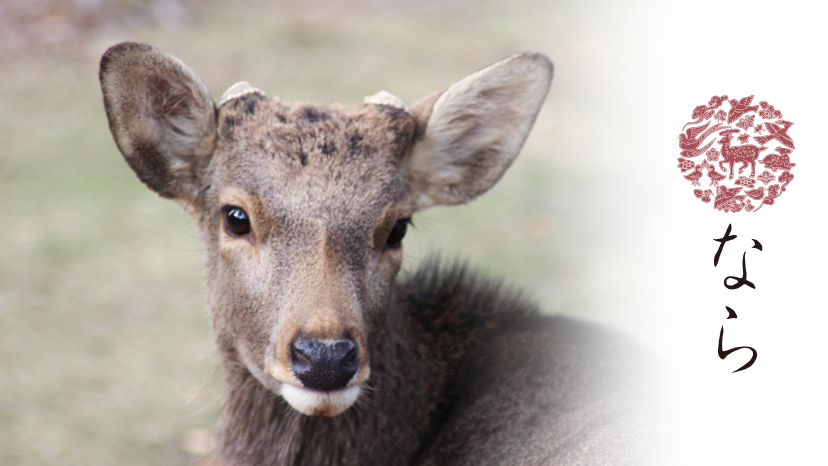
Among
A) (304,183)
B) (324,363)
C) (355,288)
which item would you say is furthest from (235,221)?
(324,363)

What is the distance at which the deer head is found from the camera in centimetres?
310

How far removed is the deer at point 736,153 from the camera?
3.99m

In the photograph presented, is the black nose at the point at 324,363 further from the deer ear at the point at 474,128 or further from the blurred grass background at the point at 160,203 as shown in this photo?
the blurred grass background at the point at 160,203

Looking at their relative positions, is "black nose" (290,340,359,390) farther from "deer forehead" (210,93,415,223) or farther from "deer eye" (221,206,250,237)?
"deer eye" (221,206,250,237)

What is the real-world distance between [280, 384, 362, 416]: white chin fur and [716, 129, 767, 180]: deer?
2.24m

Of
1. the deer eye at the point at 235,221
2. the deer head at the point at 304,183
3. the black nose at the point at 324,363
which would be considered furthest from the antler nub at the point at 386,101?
the black nose at the point at 324,363

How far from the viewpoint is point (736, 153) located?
4008 mm

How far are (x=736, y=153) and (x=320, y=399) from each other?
2416 mm

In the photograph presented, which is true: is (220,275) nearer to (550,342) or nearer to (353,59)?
(550,342)

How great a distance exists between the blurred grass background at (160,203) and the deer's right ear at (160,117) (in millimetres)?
909

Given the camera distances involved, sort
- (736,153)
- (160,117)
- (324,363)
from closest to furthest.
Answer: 1. (324,363)
2. (160,117)
3. (736,153)

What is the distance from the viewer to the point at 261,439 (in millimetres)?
3719

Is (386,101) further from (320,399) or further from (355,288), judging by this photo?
(320,399)

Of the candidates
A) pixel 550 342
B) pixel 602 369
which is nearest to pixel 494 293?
pixel 550 342
